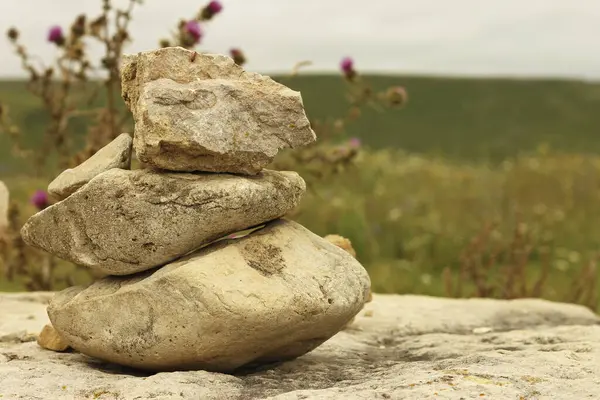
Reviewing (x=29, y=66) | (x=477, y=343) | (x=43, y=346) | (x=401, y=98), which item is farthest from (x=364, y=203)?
(x=43, y=346)

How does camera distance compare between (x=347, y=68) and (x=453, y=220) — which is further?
(x=453, y=220)

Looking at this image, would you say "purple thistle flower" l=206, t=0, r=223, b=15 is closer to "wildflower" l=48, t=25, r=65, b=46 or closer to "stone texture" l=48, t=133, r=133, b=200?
"wildflower" l=48, t=25, r=65, b=46

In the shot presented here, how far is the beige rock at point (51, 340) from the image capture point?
4.77m

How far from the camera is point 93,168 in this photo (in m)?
4.46

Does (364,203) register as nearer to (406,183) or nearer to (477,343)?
(406,183)

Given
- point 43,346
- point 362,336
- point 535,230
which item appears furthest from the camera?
point 535,230

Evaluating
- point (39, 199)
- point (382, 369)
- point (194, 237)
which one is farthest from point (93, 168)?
point (39, 199)

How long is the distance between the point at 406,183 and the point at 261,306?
1042 cm

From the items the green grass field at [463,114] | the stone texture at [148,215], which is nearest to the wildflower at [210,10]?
the stone texture at [148,215]

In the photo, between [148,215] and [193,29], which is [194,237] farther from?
[193,29]

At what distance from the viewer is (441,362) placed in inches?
171

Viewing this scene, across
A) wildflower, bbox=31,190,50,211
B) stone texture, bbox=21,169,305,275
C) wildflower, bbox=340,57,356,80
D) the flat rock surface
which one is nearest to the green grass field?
wildflower, bbox=340,57,356,80

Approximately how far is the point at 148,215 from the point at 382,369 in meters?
1.62

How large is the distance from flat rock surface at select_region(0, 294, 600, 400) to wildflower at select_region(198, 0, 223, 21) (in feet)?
10.1
